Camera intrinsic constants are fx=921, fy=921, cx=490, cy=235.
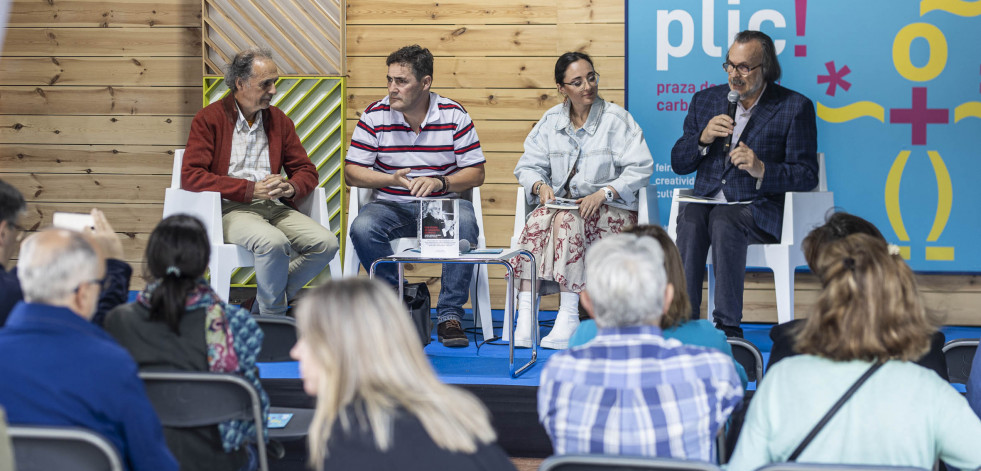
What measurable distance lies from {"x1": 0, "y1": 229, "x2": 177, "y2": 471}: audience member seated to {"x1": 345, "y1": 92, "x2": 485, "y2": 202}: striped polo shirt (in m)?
2.65

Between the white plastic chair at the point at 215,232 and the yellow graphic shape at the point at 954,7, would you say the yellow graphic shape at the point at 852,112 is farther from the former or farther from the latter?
the white plastic chair at the point at 215,232

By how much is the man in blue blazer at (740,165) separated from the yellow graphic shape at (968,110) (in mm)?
1150

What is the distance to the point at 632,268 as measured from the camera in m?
1.68

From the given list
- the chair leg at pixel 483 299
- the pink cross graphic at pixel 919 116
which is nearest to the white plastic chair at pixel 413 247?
the chair leg at pixel 483 299

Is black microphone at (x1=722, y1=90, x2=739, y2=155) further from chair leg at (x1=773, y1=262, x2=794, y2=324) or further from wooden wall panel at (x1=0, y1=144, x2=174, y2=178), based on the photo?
wooden wall panel at (x1=0, y1=144, x2=174, y2=178)

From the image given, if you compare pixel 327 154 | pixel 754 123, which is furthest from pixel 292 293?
pixel 754 123

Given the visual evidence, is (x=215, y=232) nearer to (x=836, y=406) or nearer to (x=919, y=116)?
(x=836, y=406)

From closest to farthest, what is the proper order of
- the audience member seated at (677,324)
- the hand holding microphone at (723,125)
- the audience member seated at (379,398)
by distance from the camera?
the audience member seated at (379,398), the audience member seated at (677,324), the hand holding microphone at (723,125)

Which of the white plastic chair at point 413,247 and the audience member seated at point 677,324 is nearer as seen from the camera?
the audience member seated at point 677,324

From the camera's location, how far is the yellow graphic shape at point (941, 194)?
15.5 feet

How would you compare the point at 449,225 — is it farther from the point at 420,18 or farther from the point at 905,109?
the point at 905,109

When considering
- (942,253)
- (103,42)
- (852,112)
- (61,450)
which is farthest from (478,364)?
(103,42)

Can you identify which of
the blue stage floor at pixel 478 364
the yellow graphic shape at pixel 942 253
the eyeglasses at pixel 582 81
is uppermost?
the eyeglasses at pixel 582 81

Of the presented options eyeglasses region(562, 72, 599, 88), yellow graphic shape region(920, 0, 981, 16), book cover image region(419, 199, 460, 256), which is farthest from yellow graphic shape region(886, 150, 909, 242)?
book cover image region(419, 199, 460, 256)
